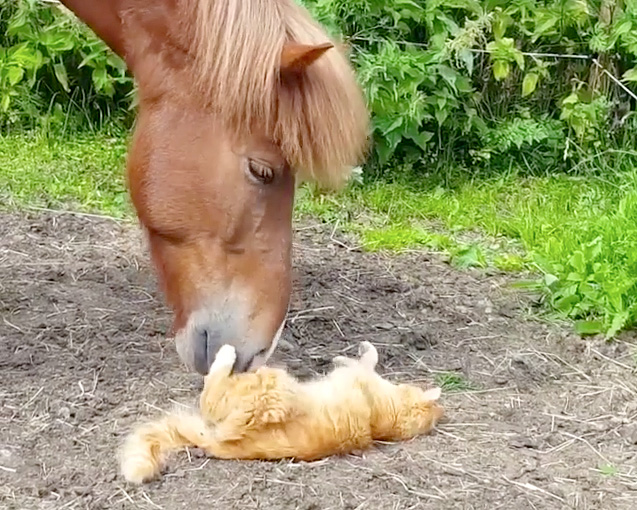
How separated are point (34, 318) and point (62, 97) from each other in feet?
10.0

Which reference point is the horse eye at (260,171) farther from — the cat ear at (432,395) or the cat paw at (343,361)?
the cat ear at (432,395)

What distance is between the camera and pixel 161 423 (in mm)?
2480

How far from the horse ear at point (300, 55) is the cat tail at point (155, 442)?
35.4 inches

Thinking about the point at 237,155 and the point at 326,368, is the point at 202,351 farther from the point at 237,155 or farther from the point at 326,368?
the point at 326,368

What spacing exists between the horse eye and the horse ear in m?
0.24

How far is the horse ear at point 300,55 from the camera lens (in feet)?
7.87

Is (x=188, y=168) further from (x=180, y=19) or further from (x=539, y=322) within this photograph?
(x=539, y=322)

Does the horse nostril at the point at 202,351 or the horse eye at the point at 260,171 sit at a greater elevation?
the horse eye at the point at 260,171

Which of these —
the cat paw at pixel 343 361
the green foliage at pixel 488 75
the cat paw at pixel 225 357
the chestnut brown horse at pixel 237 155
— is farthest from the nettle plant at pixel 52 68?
the cat paw at pixel 225 357

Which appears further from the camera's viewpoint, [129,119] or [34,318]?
[129,119]

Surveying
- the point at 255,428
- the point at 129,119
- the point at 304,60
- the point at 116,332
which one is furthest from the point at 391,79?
the point at 255,428

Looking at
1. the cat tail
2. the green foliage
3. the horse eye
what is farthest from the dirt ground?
the green foliage

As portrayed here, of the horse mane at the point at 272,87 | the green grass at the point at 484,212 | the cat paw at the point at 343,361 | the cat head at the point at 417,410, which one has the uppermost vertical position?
the horse mane at the point at 272,87

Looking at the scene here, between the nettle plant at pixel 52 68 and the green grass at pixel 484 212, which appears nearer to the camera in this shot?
the green grass at pixel 484 212
